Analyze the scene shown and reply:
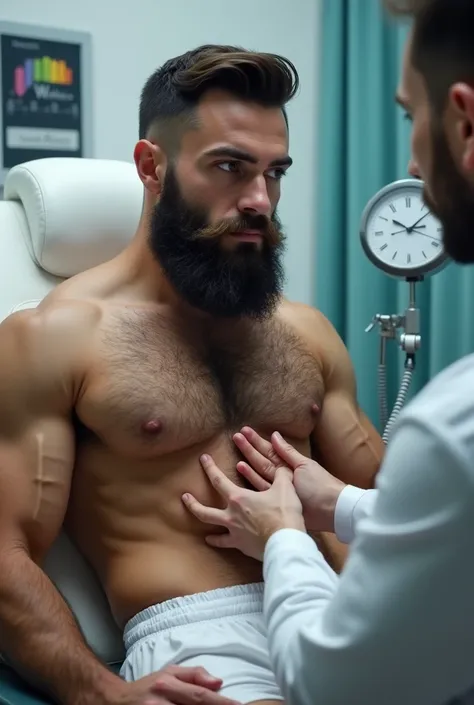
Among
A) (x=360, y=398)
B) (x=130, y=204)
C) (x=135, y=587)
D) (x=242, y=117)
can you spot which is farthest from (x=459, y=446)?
(x=360, y=398)

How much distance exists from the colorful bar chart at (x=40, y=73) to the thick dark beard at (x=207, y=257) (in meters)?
0.92

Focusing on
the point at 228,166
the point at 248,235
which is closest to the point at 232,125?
the point at 228,166

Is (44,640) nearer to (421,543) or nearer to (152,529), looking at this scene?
(152,529)

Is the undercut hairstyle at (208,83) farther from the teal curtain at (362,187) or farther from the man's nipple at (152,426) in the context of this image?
the teal curtain at (362,187)

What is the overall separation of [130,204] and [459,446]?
3.64 feet

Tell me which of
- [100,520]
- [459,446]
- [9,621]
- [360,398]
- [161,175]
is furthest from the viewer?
[360,398]

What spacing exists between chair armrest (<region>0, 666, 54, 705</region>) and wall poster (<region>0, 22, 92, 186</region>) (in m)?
1.33

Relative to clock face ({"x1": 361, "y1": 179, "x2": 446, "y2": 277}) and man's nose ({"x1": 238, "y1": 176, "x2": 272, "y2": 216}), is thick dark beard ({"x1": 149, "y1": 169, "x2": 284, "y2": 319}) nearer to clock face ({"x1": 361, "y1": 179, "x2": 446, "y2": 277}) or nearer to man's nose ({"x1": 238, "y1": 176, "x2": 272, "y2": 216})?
man's nose ({"x1": 238, "y1": 176, "x2": 272, "y2": 216})

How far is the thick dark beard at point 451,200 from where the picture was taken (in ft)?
2.33

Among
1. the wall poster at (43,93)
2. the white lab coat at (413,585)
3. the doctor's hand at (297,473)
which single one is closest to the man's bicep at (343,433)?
the doctor's hand at (297,473)

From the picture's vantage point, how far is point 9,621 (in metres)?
1.14

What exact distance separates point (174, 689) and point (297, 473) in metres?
0.36

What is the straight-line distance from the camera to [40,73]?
2107 millimetres

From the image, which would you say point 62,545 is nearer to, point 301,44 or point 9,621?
point 9,621
